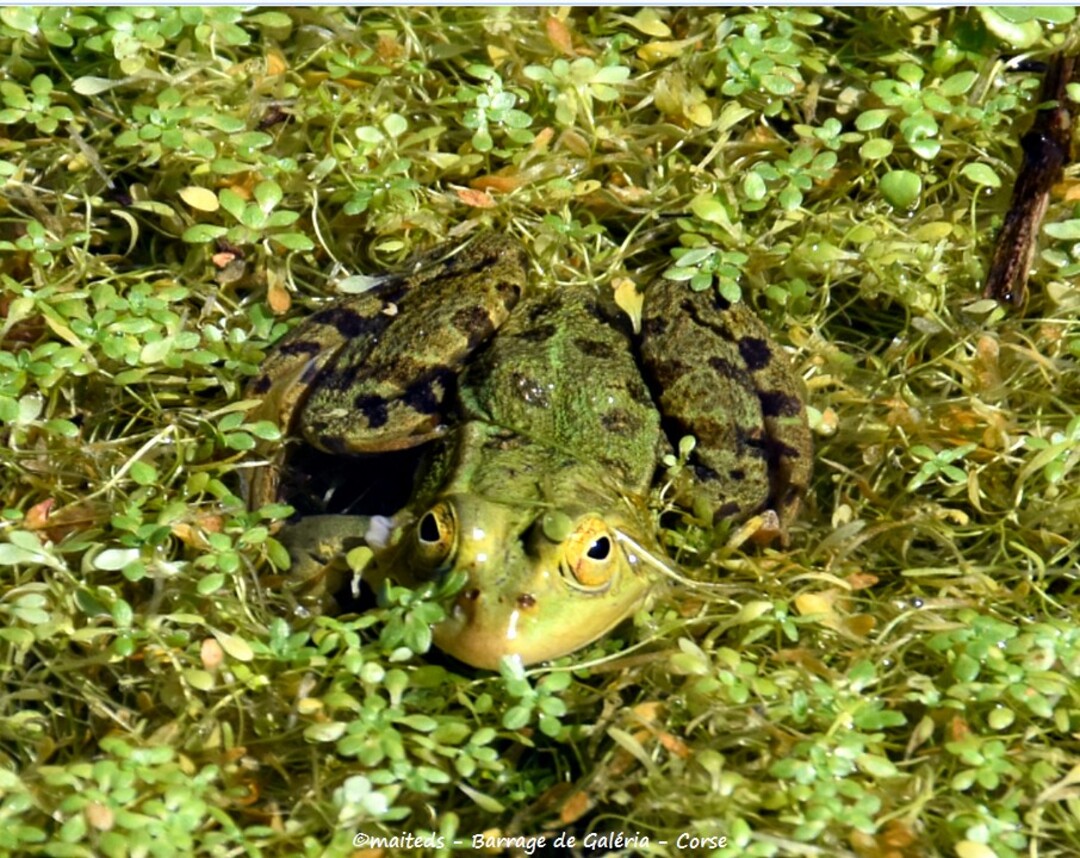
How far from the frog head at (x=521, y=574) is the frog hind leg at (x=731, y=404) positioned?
56 centimetres

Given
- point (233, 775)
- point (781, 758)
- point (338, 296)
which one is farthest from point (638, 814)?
point (338, 296)

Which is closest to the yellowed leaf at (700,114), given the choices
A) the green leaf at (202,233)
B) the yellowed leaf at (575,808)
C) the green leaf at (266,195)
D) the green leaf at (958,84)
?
the green leaf at (958,84)

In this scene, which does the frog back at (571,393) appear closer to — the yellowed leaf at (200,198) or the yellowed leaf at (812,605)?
the yellowed leaf at (812,605)

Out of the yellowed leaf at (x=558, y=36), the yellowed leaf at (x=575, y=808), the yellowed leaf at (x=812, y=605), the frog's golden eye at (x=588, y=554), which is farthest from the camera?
the yellowed leaf at (x=558, y=36)

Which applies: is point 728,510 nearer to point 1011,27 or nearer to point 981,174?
point 981,174

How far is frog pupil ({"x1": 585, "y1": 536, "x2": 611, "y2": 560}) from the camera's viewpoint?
8.75 feet

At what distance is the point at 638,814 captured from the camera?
2.55 m

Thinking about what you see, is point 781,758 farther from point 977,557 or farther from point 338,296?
point 338,296

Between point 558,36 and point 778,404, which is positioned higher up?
point 558,36

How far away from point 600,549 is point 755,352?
3.15 feet

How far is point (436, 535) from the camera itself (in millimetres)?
2738

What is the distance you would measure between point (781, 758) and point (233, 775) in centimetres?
117

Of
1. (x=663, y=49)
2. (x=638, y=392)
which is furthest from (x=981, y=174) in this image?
(x=638, y=392)

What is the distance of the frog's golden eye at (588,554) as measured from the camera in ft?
8.74
